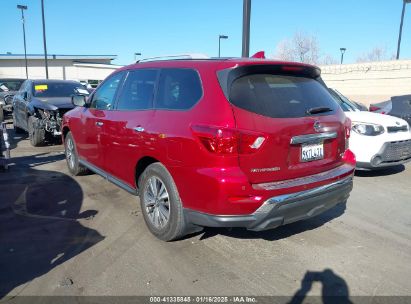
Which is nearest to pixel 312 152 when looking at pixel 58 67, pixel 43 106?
pixel 43 106

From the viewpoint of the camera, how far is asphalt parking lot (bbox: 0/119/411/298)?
10.6 feet

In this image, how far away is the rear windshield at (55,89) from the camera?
33.6ft

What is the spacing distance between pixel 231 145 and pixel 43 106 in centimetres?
741

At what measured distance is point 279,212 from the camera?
333 centimetres

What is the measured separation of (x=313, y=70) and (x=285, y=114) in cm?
92

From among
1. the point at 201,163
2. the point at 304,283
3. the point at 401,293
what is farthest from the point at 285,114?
the point at 401,293

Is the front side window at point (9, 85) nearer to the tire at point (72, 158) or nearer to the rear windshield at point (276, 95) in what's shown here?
the tire at point (72, 158)

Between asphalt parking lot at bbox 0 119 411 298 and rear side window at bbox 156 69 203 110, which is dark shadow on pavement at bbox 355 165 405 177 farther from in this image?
rear side window at bbox 156 69 203 110

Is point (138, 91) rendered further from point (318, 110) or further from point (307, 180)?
point (307, 180)

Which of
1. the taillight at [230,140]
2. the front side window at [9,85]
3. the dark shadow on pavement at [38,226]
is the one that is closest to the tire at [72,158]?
the dark shadow on pavement at [38,226]

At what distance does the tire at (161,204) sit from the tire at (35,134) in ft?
20.2

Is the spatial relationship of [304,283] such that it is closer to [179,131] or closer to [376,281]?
[376,281]

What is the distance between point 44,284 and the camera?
3.24 meters

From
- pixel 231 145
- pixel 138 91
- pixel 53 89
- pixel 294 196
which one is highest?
pixel 138 91
